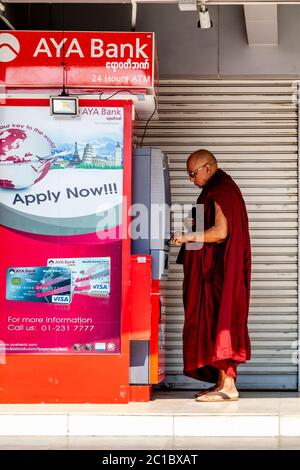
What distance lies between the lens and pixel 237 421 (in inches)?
289

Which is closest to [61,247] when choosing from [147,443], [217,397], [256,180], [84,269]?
[84,269]

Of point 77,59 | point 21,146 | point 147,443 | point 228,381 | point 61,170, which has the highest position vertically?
point 77,59

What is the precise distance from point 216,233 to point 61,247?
118cm

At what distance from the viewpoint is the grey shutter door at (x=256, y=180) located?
9367 millimetres

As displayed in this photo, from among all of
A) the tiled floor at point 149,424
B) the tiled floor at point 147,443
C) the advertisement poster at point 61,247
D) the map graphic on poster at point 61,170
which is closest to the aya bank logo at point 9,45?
the map graphic on poster at point 61,170

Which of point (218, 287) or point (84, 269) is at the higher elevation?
point (84, 269)

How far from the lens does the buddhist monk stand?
8.10 m

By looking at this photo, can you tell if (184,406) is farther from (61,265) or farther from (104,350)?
(61,265)

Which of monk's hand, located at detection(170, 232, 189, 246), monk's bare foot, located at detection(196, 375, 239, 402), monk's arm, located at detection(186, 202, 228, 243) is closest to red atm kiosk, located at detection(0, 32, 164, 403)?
monk's hand, located at detection(170, 232, 189, 246)

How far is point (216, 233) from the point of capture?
26.6ft

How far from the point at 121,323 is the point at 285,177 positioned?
92.9 inches

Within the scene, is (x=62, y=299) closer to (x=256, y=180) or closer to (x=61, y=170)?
(x=61, y=170)

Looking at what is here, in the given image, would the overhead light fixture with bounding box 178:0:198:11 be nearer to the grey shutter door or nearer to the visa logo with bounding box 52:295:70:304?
the grey shutter door
